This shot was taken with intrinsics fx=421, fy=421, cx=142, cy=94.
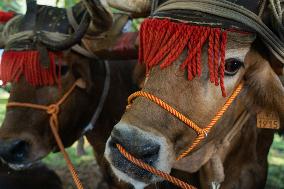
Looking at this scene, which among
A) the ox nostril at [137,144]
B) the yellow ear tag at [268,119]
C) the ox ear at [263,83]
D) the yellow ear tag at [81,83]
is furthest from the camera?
the yellow ear tag at [81,83]

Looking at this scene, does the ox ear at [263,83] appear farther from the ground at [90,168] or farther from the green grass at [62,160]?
the green grass at [62,160]

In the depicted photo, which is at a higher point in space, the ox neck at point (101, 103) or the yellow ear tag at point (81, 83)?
the yellow ear tag at point (81, 83)

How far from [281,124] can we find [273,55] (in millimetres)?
683

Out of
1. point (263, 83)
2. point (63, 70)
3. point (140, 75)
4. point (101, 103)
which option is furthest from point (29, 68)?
point (263, 83)

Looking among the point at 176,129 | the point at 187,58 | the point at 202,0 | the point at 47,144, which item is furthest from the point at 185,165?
the point at 47,144

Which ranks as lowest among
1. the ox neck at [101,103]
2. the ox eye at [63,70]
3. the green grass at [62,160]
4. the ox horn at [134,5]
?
the green grass at [62,160]

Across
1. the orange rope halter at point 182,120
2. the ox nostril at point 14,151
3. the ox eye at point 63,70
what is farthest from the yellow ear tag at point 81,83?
the orange rope halter at point 182,120

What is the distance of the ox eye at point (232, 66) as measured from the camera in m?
2.55

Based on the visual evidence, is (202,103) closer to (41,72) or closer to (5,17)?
(41,72)

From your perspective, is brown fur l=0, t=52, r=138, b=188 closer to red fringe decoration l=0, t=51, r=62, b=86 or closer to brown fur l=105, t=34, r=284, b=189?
red fringe decoration l=0, t=51, r=62, b=86

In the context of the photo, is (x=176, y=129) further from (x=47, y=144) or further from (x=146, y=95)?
(x=47, y=144)

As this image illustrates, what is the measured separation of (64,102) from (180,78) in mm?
1770

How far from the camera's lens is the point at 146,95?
2.47 meters

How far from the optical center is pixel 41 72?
3824 mm
